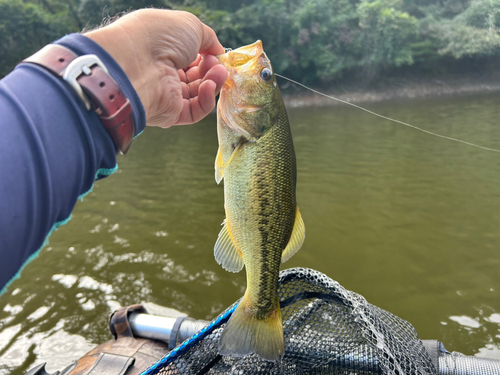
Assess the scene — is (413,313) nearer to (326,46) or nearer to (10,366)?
(10,366)

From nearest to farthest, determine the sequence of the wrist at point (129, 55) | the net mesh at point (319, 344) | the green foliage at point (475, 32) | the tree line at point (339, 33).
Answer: the wrist at point (129, 55) → the net mesh at point (319, 344) → the tree line at point (339, 33) → the green foliage at point (475, 32)

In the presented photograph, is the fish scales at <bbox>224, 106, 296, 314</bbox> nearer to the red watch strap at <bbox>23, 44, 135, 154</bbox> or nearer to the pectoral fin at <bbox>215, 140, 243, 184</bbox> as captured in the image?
the pectoral fin at <bbox>215, 140, 243, 184</bbox>

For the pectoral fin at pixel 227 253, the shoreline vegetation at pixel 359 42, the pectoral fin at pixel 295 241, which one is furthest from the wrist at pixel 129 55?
the shoreline vegetation at pixel 359 42

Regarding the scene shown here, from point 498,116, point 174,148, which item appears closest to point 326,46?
point 498,116

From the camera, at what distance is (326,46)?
95.0 feet

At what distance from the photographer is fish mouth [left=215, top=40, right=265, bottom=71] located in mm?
1728

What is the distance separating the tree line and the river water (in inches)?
811

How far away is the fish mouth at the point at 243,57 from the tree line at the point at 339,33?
25830mm

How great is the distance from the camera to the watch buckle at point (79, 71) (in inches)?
34.8

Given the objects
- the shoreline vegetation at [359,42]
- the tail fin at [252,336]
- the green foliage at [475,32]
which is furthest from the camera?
the green foliage at [475,32]

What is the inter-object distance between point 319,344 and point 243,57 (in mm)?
1496

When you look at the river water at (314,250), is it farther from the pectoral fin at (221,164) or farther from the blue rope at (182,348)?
the pectoral fin at (221,164)

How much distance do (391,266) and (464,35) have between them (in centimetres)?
3191

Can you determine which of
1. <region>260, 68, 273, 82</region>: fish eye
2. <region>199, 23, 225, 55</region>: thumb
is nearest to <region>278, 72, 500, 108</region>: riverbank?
<region>199, 23, 225, 55</region>: thumb
